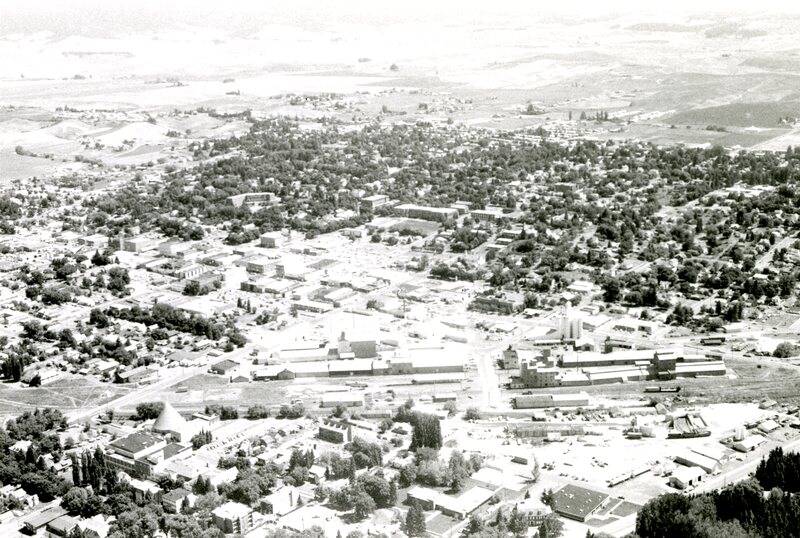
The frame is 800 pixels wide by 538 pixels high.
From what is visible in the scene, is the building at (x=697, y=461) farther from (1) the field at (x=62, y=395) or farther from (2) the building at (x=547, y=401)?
(1) the field at (x=62, y=395)

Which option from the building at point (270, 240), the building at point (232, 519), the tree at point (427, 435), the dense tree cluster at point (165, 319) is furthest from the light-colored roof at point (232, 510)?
the building at point (270, 240)

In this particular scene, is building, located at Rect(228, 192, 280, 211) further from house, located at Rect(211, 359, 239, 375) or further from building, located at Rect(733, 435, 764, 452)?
building, located at Rect(733, 435, 764, 452)

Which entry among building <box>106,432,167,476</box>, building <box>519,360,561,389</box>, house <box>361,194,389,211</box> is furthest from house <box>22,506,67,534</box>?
house <box>361,194,389,211</box>

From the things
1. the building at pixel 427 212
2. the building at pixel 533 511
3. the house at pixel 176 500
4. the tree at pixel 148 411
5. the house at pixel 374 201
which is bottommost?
the building at pixel 533 511

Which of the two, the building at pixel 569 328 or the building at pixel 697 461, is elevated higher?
the building at pixel 569 328

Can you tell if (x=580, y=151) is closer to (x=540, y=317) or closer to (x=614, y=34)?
(x=540, y=317)

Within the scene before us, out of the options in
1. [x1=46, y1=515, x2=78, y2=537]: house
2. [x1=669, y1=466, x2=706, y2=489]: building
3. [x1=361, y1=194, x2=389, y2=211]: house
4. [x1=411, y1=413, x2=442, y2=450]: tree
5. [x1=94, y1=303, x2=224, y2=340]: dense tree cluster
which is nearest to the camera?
[x1=46, y1=515, x2=78, y2=537]: house

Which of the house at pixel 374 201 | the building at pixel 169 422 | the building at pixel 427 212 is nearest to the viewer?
the building at pixel 169 422
